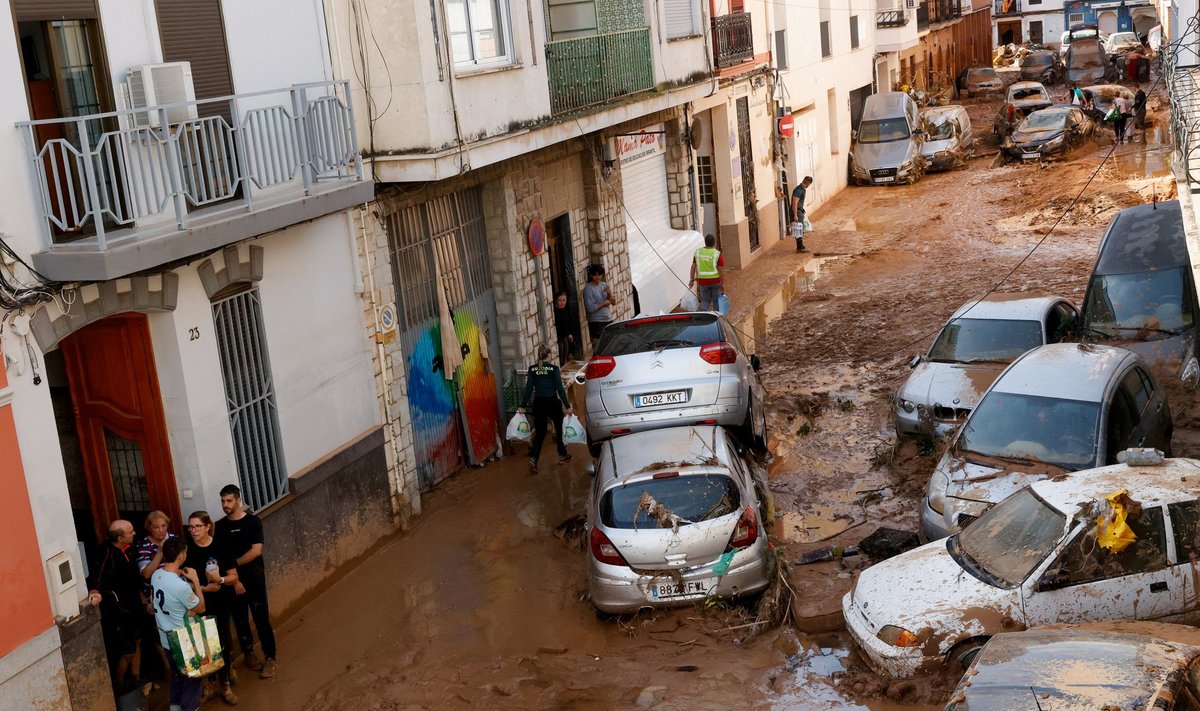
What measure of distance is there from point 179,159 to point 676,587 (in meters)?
5.14

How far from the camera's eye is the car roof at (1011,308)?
1488 cm

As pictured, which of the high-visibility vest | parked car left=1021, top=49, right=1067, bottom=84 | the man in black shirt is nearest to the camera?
the man in black shirt

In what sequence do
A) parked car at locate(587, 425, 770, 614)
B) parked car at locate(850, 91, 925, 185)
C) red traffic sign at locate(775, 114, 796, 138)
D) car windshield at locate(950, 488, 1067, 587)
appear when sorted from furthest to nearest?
1. parked car at locate(850, 91, 925, 185)
2. red traffic sign at locate(775, 114, 796, 138)
3. parked car at locate(587, 425, 770, 614)
4. car windshield at locate(950, 488, 1067, 587)

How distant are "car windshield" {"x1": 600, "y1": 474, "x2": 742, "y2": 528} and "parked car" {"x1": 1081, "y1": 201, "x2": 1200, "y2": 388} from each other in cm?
637

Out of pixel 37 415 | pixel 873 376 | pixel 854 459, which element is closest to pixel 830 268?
pixel 873 376

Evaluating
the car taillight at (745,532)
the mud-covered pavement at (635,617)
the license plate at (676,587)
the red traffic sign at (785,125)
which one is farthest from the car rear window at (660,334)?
the red traffic sign at (785,125)

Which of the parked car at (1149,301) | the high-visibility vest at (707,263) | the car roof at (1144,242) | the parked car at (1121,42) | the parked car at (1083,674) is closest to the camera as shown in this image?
the parked car at (1083,674)

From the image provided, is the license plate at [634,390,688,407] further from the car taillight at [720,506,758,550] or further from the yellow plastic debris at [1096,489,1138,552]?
the yellow plastic debris at [1096,489,1138,552]

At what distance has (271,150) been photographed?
34.9 feet

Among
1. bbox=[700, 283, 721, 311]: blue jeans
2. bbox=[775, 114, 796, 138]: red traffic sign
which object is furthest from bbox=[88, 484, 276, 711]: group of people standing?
bbox=[775, 114, 796, 138]: red traffic sign

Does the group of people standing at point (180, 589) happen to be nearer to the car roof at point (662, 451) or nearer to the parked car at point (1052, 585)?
the car roof at point (662, 451)

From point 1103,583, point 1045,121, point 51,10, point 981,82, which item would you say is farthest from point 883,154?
point 51,10

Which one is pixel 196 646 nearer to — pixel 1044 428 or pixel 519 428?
pixel 519 428

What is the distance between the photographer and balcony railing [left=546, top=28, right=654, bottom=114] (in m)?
15.7
